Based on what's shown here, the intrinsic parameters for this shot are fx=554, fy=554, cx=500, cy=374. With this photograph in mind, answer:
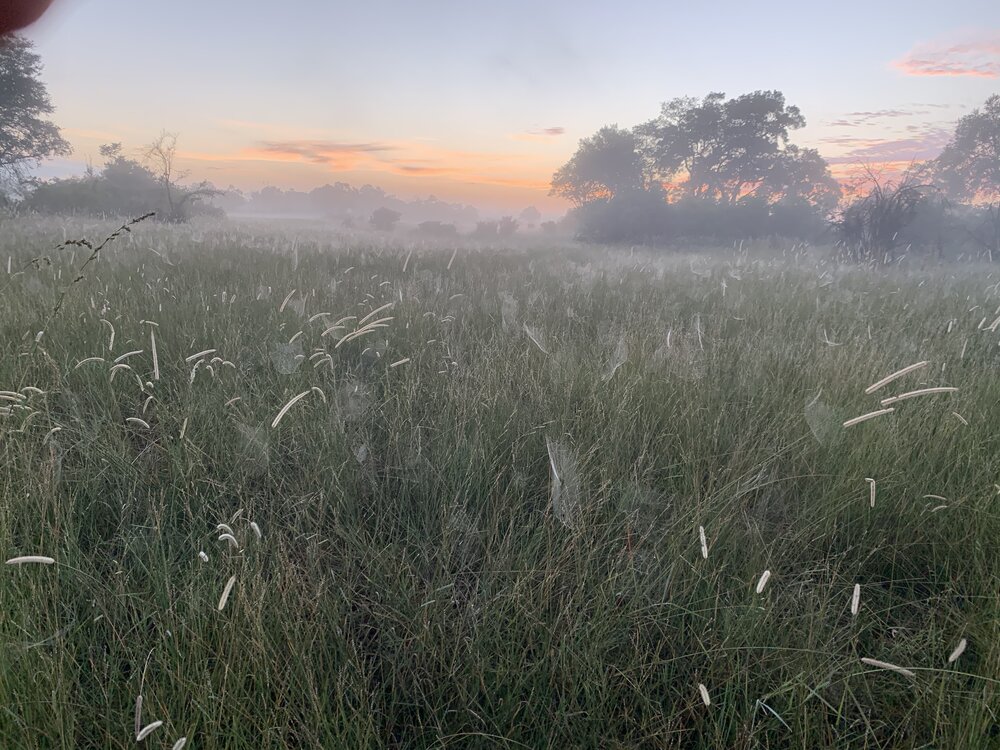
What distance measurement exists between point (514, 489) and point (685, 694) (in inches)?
31.5

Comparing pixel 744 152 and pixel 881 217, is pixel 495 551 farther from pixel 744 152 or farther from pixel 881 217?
pixel 744 152

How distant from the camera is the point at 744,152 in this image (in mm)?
29953

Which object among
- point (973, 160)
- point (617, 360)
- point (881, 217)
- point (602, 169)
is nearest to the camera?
point (617, 360)

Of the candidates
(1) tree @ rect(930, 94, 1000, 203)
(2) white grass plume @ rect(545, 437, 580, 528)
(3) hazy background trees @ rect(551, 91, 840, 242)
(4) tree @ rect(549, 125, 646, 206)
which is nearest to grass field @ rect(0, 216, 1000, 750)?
(2) white grass plume @ rect(545, 437, 580, 528)

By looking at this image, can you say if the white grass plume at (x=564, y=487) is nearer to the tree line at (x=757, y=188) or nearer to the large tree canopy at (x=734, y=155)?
the tree line at (x=757, y=188)

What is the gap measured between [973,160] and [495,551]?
104 feet

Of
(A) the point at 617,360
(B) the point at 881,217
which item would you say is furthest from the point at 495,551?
(B) the point at 881,217

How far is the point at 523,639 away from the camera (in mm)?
1294

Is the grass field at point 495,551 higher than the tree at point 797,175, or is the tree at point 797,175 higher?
the tree at point 797,175

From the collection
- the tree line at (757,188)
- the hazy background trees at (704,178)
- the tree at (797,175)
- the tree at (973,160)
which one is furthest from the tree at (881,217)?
the tree at (797,175)

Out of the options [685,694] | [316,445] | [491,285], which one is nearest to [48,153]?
[491,285]

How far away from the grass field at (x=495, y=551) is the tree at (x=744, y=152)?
30.0 metres

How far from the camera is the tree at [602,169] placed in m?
32.9

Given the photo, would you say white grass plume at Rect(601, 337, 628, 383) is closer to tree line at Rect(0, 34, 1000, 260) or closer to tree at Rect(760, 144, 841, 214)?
tree line at Rect(0, 34, 1000, 260)
